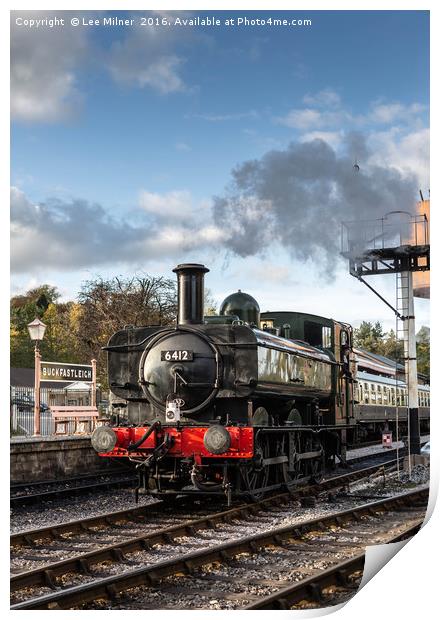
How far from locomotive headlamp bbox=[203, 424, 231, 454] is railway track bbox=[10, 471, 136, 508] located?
2252 mm

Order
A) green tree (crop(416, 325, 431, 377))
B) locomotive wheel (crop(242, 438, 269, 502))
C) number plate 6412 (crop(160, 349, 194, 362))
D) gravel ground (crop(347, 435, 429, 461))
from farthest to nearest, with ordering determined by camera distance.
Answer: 1. gravel ground (crop(347, 435, 429, 461))
2. locomotive wheel (crop(242, 438, 269, 502))
3. number plate 6412 (crop(160, 349, 194, 362))
4. green tree (crop(416, 325, 431, 377))

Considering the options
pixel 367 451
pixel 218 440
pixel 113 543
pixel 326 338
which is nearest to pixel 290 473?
pixel 326 338

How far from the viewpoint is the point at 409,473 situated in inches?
336

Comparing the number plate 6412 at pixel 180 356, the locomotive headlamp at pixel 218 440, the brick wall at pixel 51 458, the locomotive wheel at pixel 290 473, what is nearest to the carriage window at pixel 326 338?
the locomotive wheel at pixel 290 473

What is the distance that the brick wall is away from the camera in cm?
866

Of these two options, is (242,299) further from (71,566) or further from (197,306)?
(71,566)

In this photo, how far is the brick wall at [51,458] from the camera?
341 inches

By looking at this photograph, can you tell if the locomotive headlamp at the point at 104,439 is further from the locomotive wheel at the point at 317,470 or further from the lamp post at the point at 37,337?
the locomotive wheel at the point at 317,470

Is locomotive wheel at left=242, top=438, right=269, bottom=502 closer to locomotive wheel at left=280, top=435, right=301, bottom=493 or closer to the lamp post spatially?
locomotive wheel at left=280, top=435, right=301, bottom=493

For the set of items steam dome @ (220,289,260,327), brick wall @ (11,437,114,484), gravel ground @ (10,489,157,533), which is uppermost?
steam dome @ (220,289,260,327)

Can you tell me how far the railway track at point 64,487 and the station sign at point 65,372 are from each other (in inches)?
49.7

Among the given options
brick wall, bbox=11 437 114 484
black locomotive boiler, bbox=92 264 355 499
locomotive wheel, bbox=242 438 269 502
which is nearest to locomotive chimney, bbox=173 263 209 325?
black locomotive boiler, bbox=92 264 355 499

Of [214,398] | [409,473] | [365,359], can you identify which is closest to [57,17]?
[214,398]

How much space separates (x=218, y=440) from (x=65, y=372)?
231 centimetres
